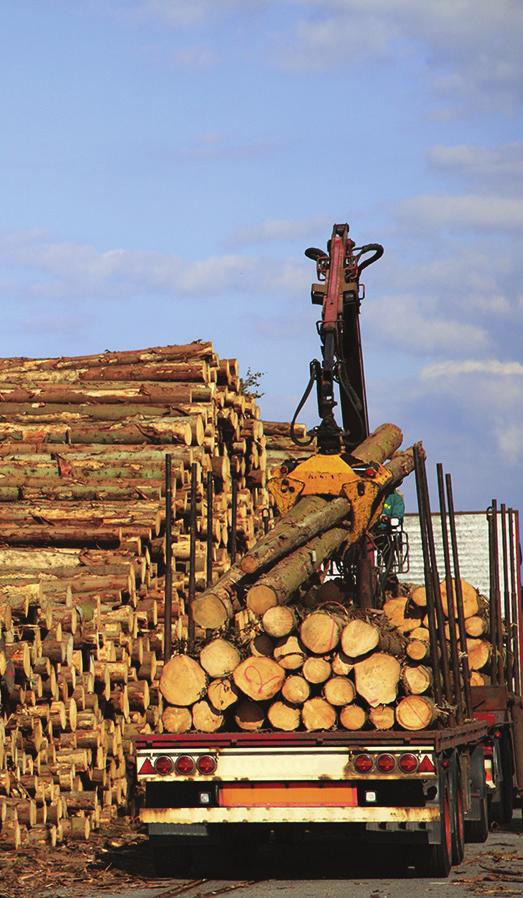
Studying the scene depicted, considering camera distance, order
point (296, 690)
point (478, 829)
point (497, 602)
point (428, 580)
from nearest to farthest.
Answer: point (296, 690) < point (428, 580) < point (478, 829) < point (497, 602)

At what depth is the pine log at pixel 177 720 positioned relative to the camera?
11.9m

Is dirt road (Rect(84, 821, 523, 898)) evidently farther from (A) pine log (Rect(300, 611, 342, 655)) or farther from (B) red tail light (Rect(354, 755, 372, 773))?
(A) pine log (Rect(300, 611, 342, 655))

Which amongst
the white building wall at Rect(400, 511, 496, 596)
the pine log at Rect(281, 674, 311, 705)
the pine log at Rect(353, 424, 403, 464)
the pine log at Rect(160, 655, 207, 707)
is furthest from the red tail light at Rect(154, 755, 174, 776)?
the white building wall at Rect(400, 511, 496, 596)

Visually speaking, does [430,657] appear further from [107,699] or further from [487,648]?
[107,699]

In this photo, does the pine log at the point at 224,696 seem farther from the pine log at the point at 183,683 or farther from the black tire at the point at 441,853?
the black tire at the point at 441,853

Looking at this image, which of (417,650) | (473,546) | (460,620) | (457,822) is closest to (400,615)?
(460,620)

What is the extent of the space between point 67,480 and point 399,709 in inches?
348

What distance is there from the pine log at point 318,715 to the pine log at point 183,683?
0.90 meters

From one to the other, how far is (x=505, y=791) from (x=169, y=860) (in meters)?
5.83

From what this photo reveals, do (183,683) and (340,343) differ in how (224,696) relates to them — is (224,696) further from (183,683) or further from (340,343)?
(340,343)

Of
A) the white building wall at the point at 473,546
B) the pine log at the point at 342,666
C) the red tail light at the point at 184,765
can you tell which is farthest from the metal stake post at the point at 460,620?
the white building wall at the point at 473,546

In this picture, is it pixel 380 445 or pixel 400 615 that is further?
pixel 380 445

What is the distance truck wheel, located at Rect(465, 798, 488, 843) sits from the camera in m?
14.4

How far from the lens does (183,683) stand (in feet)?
39.0
